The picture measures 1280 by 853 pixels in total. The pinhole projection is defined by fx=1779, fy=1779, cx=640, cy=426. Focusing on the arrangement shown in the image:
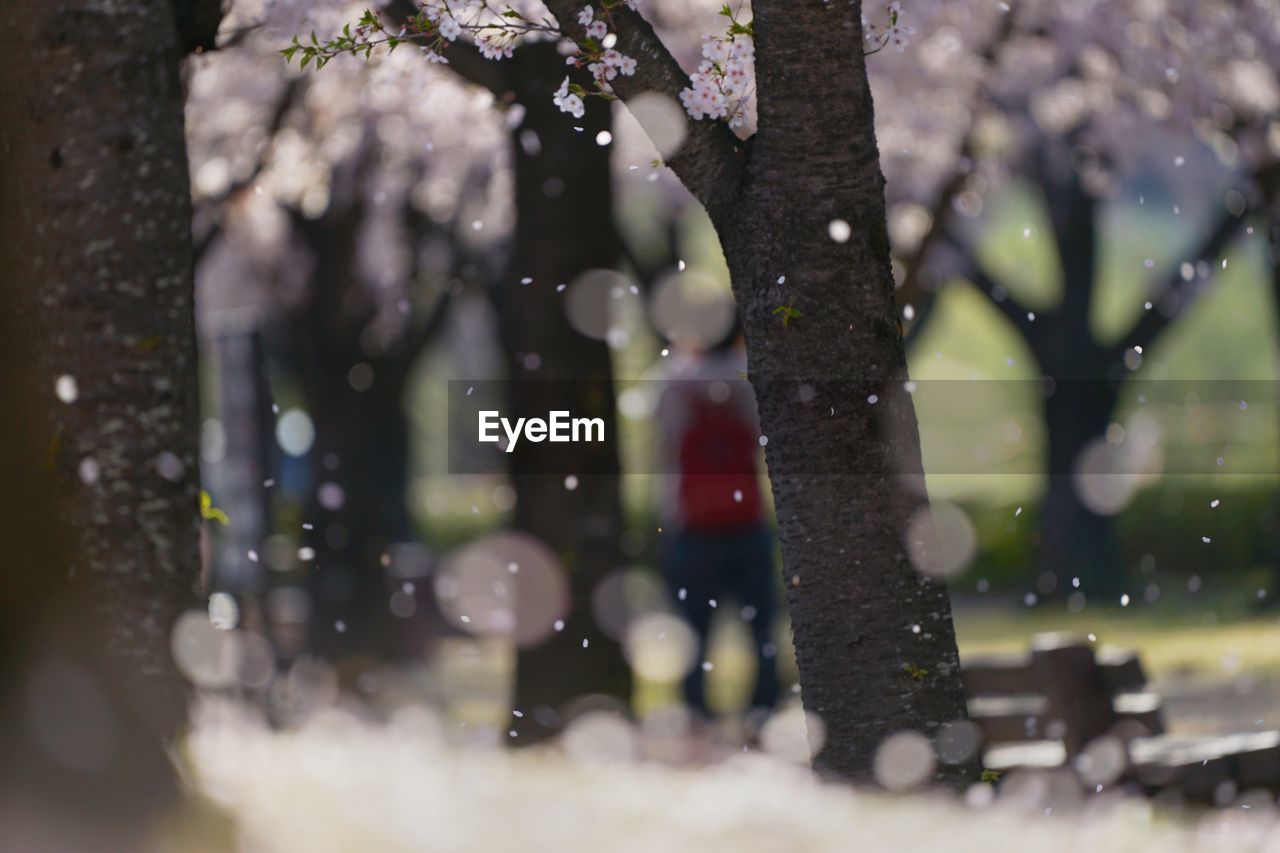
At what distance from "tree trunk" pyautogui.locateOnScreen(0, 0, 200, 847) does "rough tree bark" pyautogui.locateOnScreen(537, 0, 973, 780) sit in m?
1.40

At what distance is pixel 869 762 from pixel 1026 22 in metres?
10.4

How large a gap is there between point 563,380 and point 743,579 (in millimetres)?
1403

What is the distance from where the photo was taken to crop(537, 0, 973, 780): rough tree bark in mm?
4906

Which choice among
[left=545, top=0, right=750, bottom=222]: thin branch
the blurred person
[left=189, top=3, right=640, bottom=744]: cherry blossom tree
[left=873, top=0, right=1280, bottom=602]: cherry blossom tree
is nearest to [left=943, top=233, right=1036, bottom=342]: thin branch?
[left=873, top=0, right=1280, bottom=602]: cherry blossom tree

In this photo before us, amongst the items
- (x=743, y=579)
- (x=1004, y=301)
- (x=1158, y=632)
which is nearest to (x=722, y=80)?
(x=743, y=579)

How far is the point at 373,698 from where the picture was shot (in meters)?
13.1

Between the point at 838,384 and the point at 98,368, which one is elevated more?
the point at 98,368

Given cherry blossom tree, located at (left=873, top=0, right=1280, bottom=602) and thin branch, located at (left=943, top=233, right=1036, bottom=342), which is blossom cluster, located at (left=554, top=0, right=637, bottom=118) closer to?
cherry blossom tree, located at (left=873, top=0, right=1280, bottom=602)

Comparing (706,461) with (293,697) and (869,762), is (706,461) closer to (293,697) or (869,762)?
(869,762)

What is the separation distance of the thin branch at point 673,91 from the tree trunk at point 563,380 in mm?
3549

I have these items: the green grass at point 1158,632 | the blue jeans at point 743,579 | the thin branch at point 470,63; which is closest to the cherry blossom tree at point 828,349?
the thin branch at point 470,63

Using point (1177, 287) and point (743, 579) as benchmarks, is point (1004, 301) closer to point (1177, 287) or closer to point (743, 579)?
point (1177, 287)

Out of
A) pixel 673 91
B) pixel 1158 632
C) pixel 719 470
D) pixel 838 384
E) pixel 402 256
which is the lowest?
pixel 838 384

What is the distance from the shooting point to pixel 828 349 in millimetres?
4910
